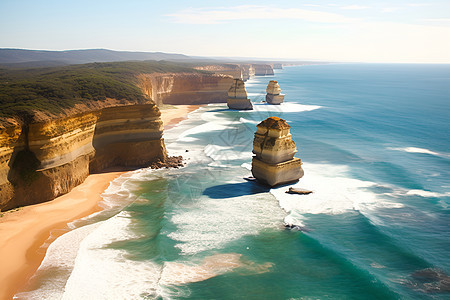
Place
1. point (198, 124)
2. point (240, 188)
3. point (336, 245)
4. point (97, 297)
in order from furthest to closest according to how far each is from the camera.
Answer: point (198, 124) → point (240, 188) → point (336, 245) → point (97, 297)

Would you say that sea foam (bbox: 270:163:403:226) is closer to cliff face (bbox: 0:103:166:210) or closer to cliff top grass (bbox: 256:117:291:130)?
cliff top grass (bbox: 256:117:291:130)

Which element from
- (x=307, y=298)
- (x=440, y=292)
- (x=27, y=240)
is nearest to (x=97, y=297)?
(x=27, y=240)

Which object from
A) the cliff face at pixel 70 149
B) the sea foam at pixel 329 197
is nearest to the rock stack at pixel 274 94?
the cliff face at pixel 70 149

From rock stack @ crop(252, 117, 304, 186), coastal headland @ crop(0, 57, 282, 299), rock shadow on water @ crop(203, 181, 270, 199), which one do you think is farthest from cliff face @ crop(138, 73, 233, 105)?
rock stack @ crop(252, 117, 304, 186)

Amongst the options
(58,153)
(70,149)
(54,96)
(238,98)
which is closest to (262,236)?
(58,153)

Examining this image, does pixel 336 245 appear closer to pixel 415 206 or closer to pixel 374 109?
pixel 415 206

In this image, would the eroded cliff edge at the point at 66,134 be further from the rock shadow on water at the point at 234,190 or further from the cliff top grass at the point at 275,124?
the cliff top grass at the point at 275,124
